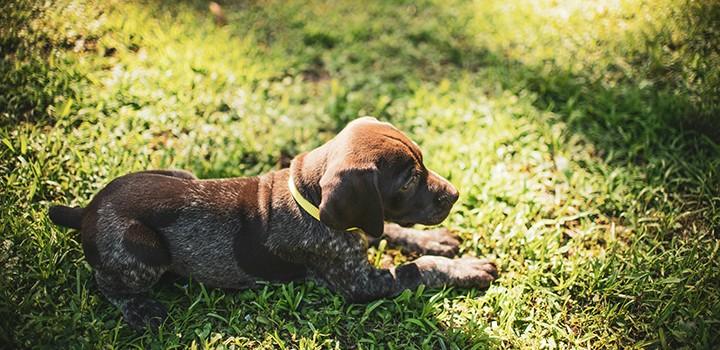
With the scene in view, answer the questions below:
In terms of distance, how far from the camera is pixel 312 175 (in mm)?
4605

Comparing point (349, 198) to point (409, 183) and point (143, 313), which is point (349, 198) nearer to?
point (409, 183)

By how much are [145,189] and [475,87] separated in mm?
4511

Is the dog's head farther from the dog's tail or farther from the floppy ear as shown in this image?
the dog's tail

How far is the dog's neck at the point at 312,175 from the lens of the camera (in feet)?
15.0

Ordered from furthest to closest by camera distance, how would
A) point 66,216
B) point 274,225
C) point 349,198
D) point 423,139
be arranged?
point 423,139, point 66,216, point 274,225, point 349,198

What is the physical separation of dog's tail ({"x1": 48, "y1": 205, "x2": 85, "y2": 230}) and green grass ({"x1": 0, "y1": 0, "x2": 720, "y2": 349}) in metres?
0.26

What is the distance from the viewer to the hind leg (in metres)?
4.45

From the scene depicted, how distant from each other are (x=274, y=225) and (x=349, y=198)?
93 cm

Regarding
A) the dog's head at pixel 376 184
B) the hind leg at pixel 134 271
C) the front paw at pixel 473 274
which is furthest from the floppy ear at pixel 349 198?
the hind leg at pixel 134 271

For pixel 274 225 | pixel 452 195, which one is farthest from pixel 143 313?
pixel 452 195

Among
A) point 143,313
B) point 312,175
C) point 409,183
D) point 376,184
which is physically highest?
point 376,184

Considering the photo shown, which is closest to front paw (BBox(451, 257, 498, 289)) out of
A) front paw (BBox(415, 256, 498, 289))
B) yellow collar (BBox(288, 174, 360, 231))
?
front paw (BBox(415, 256, 498, 289))

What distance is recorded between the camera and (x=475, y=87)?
725 cm

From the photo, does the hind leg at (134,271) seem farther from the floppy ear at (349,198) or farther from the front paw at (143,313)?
the floppy ear at (349,198)
